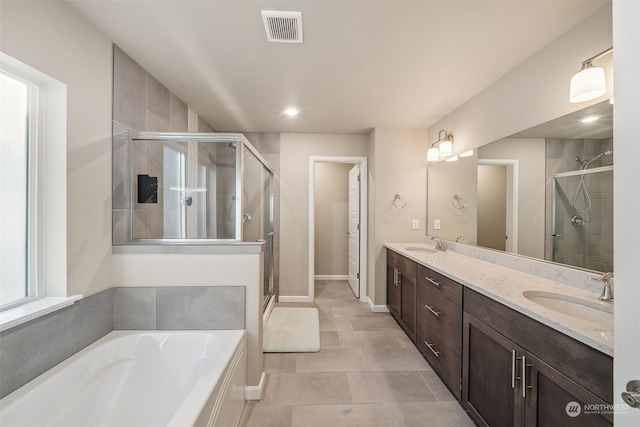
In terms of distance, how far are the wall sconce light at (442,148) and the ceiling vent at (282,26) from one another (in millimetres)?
→ 1961

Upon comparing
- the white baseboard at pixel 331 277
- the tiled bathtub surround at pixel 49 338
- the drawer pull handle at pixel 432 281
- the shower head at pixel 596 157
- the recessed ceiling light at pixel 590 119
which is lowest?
the white baseboard at pixel 331 277

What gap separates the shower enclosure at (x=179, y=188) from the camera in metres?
1.82

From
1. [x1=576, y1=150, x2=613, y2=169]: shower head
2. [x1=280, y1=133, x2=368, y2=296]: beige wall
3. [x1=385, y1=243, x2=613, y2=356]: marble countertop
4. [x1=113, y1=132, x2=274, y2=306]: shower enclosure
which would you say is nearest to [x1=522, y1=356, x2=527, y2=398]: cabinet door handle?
[x1=385, y1=243, x2=613, y2=356]: marble countertop

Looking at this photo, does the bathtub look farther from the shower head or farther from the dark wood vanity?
the shower head

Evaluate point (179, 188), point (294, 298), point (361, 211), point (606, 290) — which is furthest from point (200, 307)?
point (361, 211)

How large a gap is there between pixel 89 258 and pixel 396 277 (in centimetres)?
267

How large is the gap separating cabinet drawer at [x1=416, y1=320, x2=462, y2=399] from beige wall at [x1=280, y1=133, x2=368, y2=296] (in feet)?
6.11

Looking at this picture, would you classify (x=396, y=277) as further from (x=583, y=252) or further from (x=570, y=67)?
(x=570, y=67)

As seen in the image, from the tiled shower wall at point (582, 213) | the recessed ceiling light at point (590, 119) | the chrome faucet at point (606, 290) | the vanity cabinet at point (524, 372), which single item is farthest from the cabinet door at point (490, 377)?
the recessed ceiling light at point (590, 119)

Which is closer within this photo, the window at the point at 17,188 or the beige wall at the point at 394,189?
the window at the point at 17,188

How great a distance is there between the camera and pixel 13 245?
1276mm

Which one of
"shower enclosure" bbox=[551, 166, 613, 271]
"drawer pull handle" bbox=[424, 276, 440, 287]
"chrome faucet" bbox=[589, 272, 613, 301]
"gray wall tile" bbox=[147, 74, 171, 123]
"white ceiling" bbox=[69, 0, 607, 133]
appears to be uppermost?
"white ceiling" bbox=[69, 0, 607, 133]

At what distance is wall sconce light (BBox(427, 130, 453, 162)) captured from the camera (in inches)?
111

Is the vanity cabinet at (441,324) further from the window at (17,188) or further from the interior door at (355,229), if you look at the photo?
the window at (17,188)
